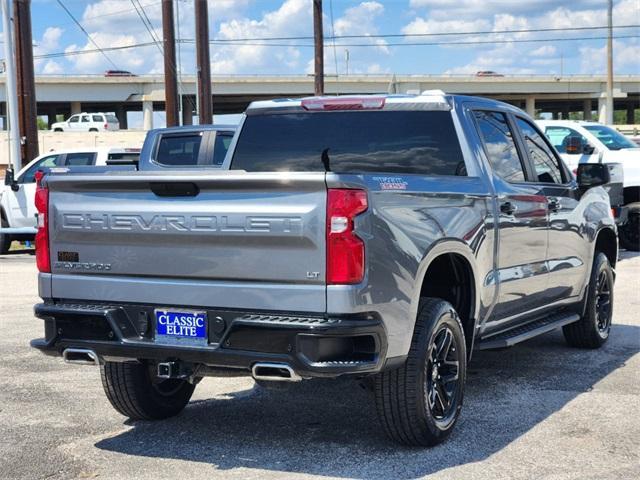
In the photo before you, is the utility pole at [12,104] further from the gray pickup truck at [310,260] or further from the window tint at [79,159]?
the gray pickup truck at [310,260]

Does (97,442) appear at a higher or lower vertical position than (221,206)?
lower

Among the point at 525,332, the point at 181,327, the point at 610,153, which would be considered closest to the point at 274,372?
the point at 181,327

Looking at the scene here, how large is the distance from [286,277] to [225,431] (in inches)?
61.1

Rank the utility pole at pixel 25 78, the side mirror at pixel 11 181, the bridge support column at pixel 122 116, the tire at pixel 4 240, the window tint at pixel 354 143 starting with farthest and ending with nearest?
the bridge support column at pixel 122 116 < the utility pole at pixel 25 78 < the tire at pixel 4 240 < the side mirror at pixel 11 181 < the window tint at pixel 354 143

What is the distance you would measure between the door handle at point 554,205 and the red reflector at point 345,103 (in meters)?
1.57

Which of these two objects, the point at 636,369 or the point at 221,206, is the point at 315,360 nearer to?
the point at 221,206

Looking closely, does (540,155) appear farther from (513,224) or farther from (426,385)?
(426,385)

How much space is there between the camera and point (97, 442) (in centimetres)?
579

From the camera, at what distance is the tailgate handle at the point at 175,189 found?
5.08 meters

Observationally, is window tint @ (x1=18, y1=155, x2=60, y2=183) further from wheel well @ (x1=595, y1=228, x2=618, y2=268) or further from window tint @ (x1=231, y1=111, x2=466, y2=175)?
window tint @ (x1=231, y1=111, x2=466, y2=175)

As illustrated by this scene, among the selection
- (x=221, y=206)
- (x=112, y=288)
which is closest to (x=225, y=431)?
(x=112, y=288)

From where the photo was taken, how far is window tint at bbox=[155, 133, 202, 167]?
1330 centimetres

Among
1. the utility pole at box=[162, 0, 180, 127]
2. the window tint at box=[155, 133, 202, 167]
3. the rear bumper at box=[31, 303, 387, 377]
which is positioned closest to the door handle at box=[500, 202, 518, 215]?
the rear bumper at box=[31, 303, 387, 377]

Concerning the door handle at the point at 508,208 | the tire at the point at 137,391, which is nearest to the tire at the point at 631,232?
the door handle at the point at 508,208
